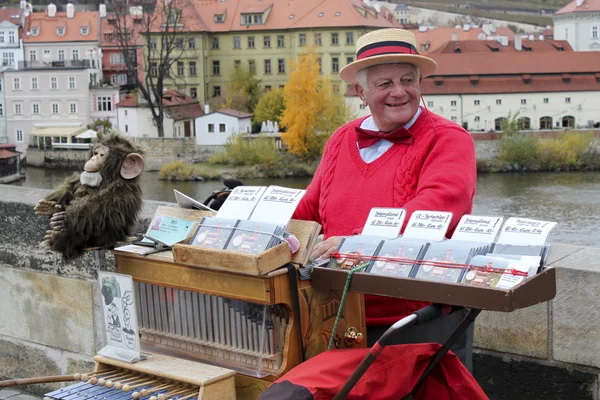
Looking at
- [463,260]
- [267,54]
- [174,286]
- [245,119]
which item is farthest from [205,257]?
[267,54]

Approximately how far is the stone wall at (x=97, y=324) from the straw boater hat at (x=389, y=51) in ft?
2.60

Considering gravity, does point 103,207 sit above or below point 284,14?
below

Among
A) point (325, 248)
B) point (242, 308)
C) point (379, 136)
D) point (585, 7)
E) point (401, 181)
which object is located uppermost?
point (585, 7)

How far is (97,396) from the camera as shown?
262cm

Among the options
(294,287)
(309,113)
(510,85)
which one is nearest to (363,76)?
(294,287)

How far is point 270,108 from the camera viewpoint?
55.9 meters

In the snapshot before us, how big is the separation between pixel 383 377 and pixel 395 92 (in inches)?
33.0

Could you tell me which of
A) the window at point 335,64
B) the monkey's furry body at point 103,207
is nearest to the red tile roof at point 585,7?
the window at point 335,64

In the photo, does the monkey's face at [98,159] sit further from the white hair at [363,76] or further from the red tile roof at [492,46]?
the red tile roof at [492,46]

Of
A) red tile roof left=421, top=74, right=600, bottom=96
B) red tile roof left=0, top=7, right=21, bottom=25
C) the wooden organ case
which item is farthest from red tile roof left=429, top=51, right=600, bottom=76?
the wooden organ case

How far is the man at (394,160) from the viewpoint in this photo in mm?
2674

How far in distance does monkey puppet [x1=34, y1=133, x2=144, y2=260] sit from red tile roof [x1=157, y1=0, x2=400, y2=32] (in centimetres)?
6211

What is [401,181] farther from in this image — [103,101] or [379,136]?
[103,101]

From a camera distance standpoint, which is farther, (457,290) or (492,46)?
(492,46)
